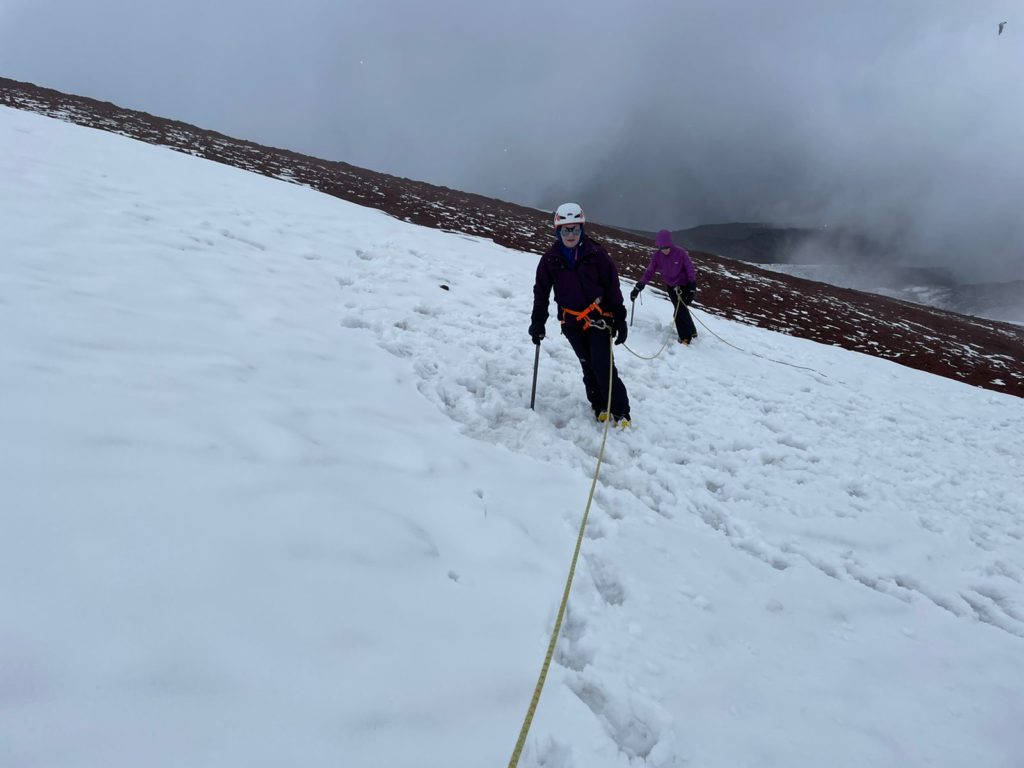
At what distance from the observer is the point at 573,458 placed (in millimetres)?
Answer: 5559

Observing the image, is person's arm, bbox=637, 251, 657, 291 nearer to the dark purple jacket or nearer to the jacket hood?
the jacket hood

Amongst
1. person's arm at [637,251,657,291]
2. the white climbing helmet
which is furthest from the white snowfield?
person's arm at [637,251,657,291]

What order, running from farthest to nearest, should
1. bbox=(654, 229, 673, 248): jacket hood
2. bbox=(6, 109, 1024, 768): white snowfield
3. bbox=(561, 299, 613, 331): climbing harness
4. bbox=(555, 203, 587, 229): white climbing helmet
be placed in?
bbox=(654, 229, 673, 248): jacket hood → bbox=(561, 299, 613, 331): climbing harness → bbox=(555, 203, 587, 229): white climbing helmet → bbox=(6, 109, 1024, 768): white snowfield

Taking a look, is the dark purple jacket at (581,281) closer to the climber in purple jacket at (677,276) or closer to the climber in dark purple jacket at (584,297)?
the climber in dark purple jacket at (584,297)

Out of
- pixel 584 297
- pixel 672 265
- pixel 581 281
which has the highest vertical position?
pixel 672 265

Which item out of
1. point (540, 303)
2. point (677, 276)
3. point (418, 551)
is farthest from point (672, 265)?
point (418, 551)

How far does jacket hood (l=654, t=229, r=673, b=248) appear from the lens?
1022 centimetres

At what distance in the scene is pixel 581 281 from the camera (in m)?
6.08

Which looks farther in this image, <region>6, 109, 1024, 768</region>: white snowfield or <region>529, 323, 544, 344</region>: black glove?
<region>529, 323, 544, 344</region>: black glove

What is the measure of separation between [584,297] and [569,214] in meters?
0.98

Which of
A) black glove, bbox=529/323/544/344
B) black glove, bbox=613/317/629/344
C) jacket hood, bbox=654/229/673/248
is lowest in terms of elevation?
black glove, bbox=529/323/544/344

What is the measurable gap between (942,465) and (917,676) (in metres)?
5.32

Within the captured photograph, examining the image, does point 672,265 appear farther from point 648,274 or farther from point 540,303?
point 540,303

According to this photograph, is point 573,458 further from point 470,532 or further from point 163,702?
point 163,702
